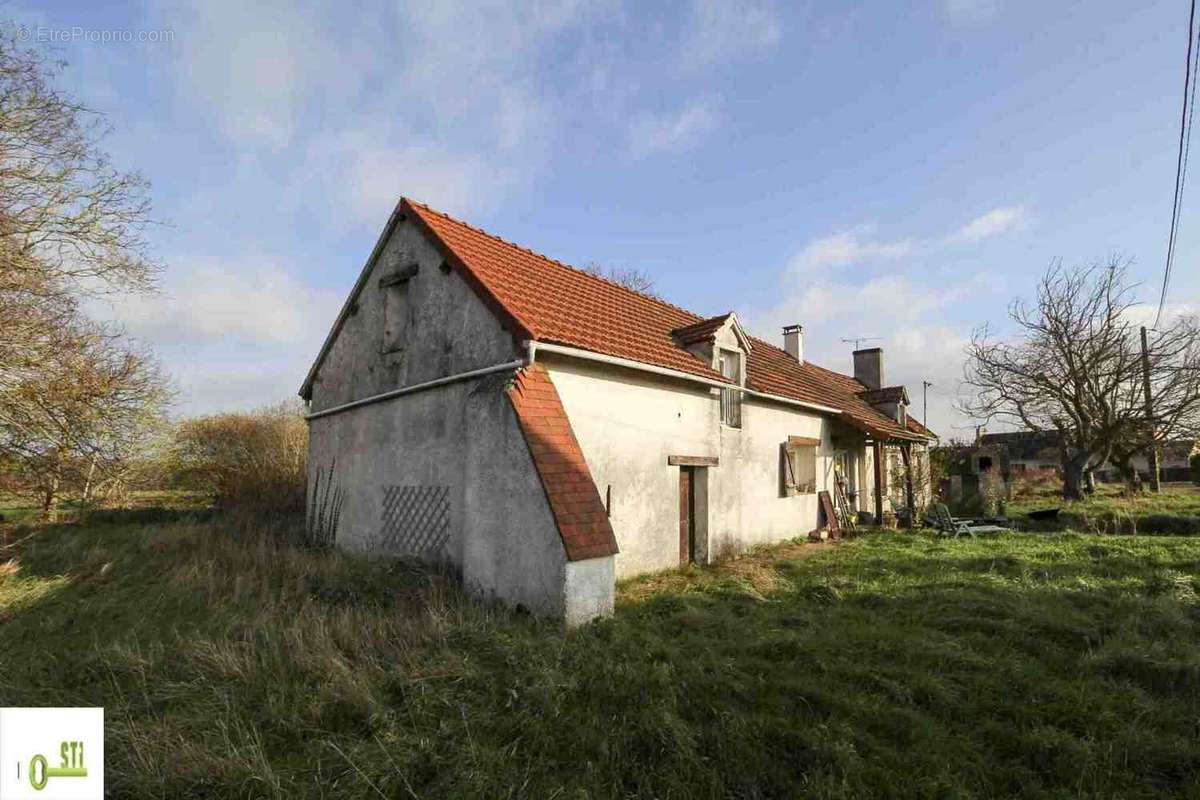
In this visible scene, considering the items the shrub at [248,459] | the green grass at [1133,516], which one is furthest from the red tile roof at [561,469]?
the green grass at [1133,516]

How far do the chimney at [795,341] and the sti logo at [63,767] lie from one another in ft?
Answer: 69.1

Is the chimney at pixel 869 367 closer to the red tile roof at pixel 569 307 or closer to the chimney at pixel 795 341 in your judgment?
the chimney at pixel 795 341

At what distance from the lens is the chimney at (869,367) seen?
997 inches

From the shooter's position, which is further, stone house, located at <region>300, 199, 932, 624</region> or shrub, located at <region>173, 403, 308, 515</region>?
shrub, located at <region>173, 403, 308, 515</region>

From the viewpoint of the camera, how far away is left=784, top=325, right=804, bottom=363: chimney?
21219 mm

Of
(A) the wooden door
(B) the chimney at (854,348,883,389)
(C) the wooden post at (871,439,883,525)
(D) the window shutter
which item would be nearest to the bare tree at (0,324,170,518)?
(A) the wooden door

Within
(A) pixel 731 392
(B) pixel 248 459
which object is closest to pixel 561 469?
(A) pixel 731 392

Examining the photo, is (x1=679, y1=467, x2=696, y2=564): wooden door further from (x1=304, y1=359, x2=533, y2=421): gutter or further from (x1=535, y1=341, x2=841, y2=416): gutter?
(x1=304, y1=359, x2=533, y2=421): gutter

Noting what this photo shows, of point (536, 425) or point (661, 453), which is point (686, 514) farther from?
point (536, 425)

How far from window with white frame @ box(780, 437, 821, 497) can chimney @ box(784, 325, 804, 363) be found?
6720 millimetres

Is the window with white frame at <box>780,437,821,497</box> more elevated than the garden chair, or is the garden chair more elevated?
the window with white frame at <box>780,437,821,497</box>

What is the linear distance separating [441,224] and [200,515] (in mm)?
13987

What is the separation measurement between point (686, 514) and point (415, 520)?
503cm

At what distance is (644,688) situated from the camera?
15.1 feet
